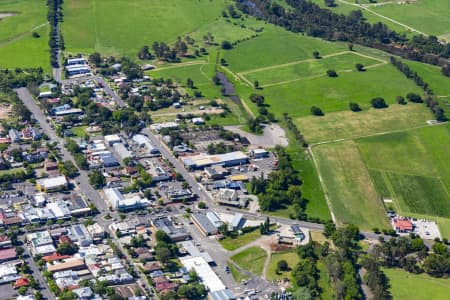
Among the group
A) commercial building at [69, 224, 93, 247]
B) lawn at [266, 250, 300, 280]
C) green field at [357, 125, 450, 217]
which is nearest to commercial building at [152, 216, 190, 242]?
commercial building at [69, 224, 93, 247]

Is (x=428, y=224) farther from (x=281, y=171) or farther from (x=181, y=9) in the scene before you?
(x=181, y=9)

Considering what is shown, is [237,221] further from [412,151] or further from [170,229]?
[412,151]

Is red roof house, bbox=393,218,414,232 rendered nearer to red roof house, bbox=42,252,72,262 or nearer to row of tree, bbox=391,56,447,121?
row of tree, bbox=391,56,447,121

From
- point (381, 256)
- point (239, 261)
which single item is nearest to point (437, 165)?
point (381, 256)

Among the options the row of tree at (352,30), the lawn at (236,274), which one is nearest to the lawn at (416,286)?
the lawn at (236,274)

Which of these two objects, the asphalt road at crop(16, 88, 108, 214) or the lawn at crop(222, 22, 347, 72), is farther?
the lawn at crop(222, 22, 347, 72)
